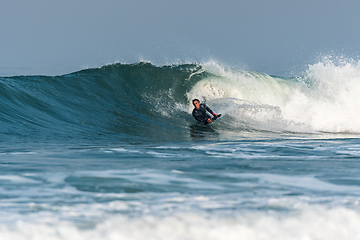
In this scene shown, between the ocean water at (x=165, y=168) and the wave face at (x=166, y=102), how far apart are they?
0.22ft

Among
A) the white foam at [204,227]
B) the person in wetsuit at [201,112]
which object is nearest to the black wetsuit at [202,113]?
the person in wetsuit at [201,112]

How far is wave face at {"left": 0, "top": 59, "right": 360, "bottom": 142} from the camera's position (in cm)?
915

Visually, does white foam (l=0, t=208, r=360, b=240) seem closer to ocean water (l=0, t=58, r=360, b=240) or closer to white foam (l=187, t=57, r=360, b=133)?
ocean water (l=0, t=58, r=360, b=240)

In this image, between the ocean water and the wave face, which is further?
the wave face

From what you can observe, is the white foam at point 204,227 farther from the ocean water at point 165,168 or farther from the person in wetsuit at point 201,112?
the person in wetsuit at point 201,112

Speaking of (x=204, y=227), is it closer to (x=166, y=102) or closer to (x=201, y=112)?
(x=201, y=112)

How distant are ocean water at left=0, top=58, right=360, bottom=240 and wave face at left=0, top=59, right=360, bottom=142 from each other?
7 cm

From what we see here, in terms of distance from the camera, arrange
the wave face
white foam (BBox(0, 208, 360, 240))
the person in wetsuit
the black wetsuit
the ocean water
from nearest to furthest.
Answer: white foam (BBox(0, 208, 360, 240)) → the ocean water → the wave face → the person in wetsuit → the black wetsuit

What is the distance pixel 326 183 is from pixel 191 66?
1199 centimetres

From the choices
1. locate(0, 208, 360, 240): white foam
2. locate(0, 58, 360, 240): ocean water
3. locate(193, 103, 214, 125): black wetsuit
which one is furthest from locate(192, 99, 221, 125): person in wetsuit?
locate(0, 208, 360, 240): white foam

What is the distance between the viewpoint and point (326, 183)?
375cm

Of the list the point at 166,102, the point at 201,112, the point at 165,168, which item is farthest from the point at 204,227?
the point at 166,102

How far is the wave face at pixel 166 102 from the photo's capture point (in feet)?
30.0

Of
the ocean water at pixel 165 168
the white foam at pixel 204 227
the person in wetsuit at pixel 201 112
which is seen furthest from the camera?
the person in wetsuit at pixel 201 112
